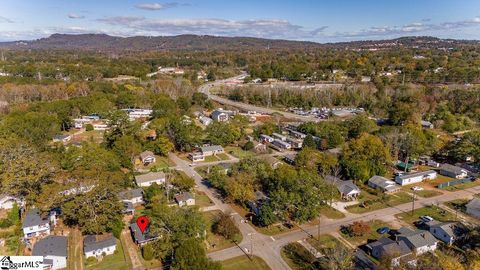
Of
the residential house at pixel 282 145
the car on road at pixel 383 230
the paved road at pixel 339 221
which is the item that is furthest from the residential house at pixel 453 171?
the residential house at pixel 282 145

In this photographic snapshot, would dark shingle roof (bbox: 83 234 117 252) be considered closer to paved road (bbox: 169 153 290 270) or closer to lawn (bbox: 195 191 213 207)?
paved road (bbox: 169 153 290 270)

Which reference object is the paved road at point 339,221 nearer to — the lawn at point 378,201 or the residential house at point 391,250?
the lawn at point 378,201

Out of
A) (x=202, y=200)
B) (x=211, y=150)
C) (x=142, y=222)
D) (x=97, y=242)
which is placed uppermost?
(x=142, y=222)

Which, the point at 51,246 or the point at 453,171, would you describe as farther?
the point at 453,171

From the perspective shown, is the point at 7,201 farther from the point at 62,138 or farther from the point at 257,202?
the point at 257,202

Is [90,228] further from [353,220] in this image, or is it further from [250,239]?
[353,220]

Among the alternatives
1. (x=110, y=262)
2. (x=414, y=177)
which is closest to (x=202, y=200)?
(x=110, y=262)
